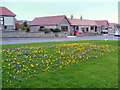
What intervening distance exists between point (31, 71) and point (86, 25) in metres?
58.3

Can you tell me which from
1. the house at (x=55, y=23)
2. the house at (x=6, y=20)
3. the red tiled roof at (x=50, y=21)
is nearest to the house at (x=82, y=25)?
the house at (x=55, y=23)

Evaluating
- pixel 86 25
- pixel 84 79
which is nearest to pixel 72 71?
pixel 84 79

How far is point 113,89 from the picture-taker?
7.19m

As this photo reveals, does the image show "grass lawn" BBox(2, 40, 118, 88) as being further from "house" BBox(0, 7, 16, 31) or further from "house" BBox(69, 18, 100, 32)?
"house" BBox(69, 18, 100, 32)

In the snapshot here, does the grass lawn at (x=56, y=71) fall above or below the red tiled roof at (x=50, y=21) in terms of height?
below

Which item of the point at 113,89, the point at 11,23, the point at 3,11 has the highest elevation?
the point at 3,11

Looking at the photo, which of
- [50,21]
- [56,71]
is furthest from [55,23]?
[56,71]

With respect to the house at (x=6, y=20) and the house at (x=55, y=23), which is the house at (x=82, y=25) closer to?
the house at (x=55, y=23)

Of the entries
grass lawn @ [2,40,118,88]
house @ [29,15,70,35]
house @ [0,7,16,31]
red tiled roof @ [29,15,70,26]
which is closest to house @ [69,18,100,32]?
house @ [29,15,70,35]

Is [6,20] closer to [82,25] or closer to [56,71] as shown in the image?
[82,25]

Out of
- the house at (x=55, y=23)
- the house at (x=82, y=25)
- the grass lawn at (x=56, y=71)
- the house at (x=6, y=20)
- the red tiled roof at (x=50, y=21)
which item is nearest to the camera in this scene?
the grass lawn at (x=56, y=71)

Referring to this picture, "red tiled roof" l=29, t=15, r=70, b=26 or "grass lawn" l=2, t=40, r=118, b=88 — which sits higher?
"red tiled roof" l=29, t=15, r=70, b=26

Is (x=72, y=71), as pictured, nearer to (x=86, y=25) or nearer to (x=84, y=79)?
(x=84, y=79)

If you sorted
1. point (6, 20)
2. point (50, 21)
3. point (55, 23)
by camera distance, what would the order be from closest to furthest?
point (6, 20) → point (55, 23) → point (50, 21)
